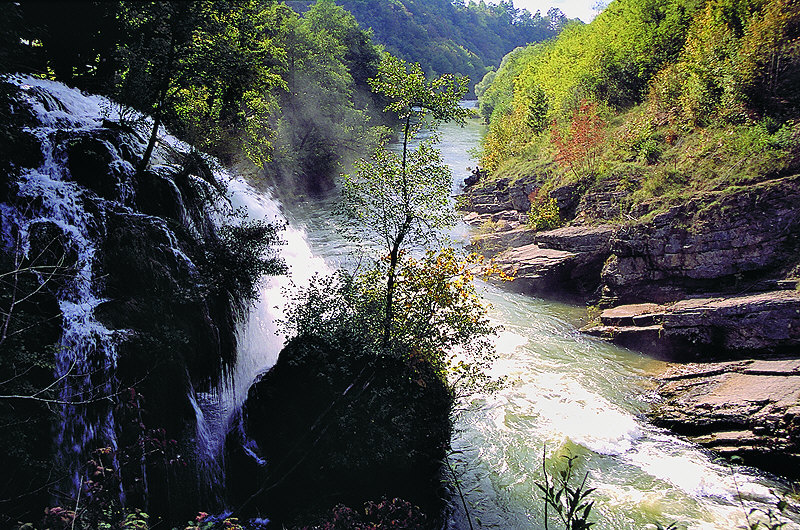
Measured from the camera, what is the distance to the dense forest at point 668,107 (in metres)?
17.7

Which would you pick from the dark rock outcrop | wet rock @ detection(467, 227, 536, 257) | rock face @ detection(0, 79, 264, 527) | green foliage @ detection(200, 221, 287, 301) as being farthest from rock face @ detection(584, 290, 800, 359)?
rock face @ detection(0, 79, 264, 527)

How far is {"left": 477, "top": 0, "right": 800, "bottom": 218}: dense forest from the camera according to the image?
695 inches

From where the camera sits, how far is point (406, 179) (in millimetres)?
10695

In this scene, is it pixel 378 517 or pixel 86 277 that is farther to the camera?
pixel 378 517

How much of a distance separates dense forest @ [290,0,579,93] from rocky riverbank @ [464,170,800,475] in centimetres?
7904

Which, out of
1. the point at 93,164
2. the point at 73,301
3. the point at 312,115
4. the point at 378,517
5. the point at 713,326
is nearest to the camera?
the point at 73,301

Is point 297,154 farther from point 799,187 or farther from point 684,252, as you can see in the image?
point 799,187

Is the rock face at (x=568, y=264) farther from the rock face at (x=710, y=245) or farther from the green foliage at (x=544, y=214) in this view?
the green foliage at (x=544, y=214)

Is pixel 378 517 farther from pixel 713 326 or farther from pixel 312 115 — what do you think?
pixel 312 115

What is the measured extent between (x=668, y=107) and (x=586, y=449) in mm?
18745

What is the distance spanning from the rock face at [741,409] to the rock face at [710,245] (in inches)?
143

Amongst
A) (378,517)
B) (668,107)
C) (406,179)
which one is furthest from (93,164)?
(668,107)

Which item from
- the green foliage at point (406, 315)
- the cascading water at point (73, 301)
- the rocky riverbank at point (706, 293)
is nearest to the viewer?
the cascading water at point (73, 301)

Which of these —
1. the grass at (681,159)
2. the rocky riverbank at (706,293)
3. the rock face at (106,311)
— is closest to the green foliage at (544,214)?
the grass at (681,159)
